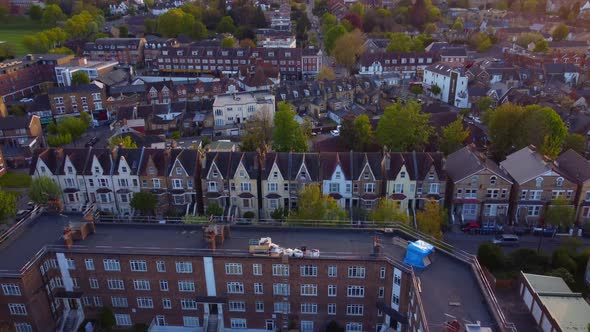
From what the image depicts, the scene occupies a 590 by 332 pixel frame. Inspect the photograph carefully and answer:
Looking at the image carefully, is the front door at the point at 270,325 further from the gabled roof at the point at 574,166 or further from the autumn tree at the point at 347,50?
the autumn tree at the point at 347,50

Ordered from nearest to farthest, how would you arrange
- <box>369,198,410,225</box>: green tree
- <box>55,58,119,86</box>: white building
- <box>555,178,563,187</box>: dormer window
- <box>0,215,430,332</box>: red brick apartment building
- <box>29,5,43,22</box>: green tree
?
<box>0,215,430,332</box>: red brick apartment building → <box>369,198,410,225</box>: green tree → <box>555,178,563,187</box>: dormer window → <box>55,58,119,86</box>: white building → <box>29,5,43,22</box>: green tree

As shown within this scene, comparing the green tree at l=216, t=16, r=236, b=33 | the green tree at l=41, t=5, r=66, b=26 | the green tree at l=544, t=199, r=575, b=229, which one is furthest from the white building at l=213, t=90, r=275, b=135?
the green tree at l=41, t=5, r=66, b=26

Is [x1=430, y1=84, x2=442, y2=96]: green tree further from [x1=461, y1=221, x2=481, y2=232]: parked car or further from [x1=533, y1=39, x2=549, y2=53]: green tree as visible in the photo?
[x1=461, y1=221, x2=481, y2=232]: parked car

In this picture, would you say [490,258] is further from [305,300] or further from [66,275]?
[66,275]

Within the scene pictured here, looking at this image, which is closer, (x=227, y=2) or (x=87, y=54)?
(x=87, y=54)

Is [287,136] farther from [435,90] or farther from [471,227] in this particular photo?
[435,90]

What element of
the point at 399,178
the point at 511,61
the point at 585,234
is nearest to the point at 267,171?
the point at 399,178

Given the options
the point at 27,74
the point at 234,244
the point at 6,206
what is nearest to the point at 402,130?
the point at 234,244
